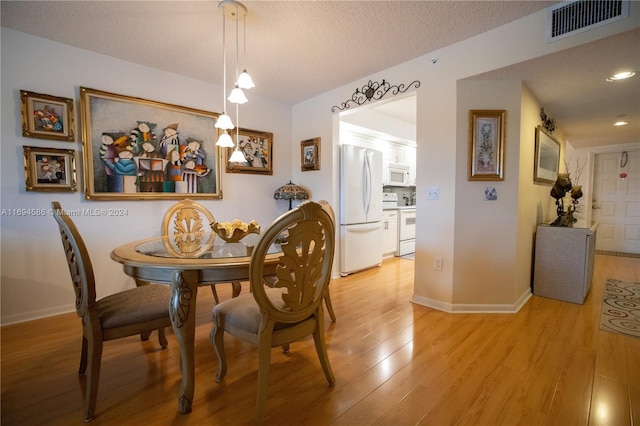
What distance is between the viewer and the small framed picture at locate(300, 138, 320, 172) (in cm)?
372

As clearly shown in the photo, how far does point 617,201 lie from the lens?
5.26 metres

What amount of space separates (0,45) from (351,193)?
3.47 meters

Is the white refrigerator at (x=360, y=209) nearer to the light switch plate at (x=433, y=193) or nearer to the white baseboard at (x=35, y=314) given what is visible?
the light switch plate at (x=433, y=193)

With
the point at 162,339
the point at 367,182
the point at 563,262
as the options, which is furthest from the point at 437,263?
the point at 162,339

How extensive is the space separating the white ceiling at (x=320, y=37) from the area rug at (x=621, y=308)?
2.06 metres

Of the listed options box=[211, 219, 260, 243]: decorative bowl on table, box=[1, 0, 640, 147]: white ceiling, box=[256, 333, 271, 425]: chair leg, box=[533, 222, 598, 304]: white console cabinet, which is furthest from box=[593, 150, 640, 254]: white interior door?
box=[256, 333, 271, 425]: chair leg

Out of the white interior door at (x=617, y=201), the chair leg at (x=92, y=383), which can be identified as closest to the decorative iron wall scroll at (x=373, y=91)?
the chair leg at (x=92, y=383)

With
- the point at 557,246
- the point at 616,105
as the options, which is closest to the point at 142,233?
the point at 557,246

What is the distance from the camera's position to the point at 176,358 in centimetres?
183

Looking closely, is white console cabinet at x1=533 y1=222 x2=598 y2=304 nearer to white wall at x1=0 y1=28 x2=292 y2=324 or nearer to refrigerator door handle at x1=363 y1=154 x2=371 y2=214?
refrigerator door handle at x1=363 y1=154 x2=371 y2=214

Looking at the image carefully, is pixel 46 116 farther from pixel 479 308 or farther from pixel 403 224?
pixel 403 224

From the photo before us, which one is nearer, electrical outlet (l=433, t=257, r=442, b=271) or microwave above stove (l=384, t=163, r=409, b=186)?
electrical outlet (l=433, t=257, r=442, b=271)

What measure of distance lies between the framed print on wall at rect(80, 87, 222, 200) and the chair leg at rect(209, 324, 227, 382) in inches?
76.4

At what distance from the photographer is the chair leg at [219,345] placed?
5.14ft
